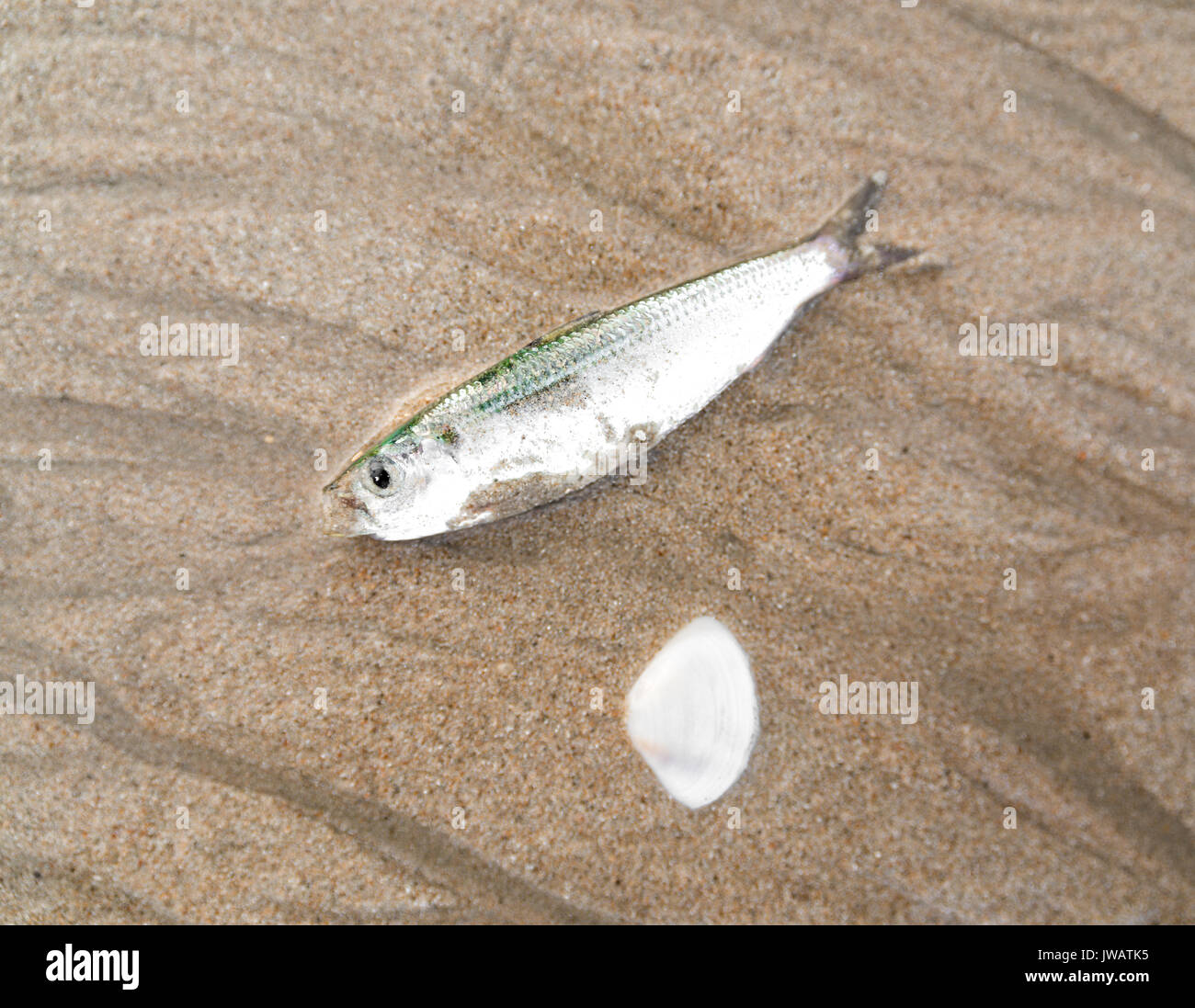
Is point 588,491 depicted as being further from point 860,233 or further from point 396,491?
point 860,233

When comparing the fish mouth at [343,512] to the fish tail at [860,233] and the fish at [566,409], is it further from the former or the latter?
the fish tail at [860,233]

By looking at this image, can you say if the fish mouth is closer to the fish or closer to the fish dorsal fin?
the fish

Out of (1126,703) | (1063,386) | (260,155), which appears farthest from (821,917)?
(260,155)

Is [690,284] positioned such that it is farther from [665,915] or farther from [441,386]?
[665,915]

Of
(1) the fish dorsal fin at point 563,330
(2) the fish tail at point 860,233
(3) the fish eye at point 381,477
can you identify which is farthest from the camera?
(2) the fish tail at point 860,233

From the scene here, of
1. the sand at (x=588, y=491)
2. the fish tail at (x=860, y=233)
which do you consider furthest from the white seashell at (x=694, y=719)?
the fish tail at (x=860, y=233)
